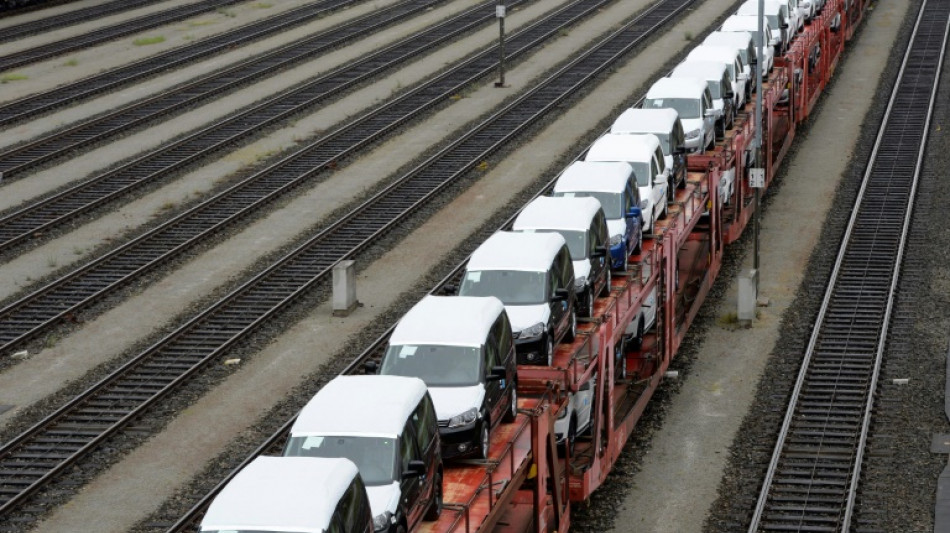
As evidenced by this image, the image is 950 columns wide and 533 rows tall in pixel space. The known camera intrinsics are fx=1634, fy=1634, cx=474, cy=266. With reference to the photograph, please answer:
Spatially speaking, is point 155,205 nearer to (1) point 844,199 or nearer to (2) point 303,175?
(2) point 303,175

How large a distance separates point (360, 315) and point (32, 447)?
7.49 meters

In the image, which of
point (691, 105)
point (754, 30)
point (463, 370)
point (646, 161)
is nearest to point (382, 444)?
point (463, 370)

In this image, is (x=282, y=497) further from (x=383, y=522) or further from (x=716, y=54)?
(x=716, y=54)

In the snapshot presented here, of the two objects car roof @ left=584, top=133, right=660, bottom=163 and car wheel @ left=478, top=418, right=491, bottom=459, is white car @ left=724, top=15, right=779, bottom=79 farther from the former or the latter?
car wheel @ left=478, top=418, right=491, bottom=459

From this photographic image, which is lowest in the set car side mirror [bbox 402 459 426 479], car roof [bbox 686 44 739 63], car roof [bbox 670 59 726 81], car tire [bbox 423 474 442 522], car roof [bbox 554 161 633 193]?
car tire [bbox 423 474 442 522]

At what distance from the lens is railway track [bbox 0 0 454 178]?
135 feet

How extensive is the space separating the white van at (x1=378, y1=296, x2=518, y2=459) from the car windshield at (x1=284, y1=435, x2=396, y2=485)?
1753 mm

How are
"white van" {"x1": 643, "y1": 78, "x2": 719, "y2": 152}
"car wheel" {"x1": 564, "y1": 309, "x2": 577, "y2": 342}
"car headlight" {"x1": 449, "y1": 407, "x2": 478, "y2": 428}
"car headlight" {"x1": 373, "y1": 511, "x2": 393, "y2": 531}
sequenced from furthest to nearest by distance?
"white van" {"x1": 643, "y1": 78, "x2": 719, "y2": 152}
"car wheel" {"x1": 564, "y1": 309, "x2": 577, "y2": 342}
"car headlight" {"x1": 449, "y1": 407, "x2": 478, "y2": 428}
"car headlight" {"x1": 373, "y1": 511, "x2": 393, "y2": 531}

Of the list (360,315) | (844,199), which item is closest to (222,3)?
(844,199)

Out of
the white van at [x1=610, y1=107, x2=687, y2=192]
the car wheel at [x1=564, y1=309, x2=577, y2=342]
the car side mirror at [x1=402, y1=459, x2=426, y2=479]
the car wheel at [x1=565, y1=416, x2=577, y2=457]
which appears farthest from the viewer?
the white van at [x1=610, y1=107, x2=687, y2=192]

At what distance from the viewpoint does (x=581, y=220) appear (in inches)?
955

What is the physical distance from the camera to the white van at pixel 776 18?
45781mm

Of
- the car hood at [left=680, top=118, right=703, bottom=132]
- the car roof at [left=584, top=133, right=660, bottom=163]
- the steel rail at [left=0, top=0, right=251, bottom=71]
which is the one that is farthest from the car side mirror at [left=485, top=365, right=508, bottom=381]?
the steel rail at [left=0, top=0, right=251, bottom=71]

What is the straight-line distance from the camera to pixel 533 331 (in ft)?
69.0
